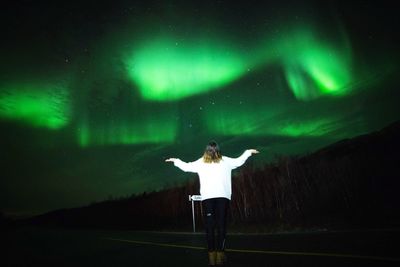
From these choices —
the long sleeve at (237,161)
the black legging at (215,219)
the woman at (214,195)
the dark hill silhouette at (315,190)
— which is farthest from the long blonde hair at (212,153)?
the dark hill silhouette at (315,190)

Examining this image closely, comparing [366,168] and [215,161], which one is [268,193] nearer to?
[366,168]

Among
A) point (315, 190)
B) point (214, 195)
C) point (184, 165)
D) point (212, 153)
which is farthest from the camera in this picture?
point (315, 190)

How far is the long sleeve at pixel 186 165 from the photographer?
23.8ft

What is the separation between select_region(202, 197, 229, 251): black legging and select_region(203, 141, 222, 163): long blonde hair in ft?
2.16

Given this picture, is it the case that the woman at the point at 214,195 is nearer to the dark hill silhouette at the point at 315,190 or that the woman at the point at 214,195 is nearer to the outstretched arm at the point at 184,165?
the outstretched arm at the point at 184,165

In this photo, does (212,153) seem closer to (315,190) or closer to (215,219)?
(215,219)

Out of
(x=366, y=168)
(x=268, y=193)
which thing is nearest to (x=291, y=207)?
(x=268, y=193)

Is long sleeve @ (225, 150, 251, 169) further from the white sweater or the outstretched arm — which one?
the outstretched arm

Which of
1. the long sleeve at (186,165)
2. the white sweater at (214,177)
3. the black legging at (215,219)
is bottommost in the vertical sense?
the black legging at (215,219)

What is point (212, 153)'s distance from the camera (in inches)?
277

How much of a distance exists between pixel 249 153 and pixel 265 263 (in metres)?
1.93

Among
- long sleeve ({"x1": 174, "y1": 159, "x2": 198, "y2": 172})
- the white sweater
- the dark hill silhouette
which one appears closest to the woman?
the white sweater

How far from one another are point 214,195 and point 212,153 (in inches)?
27.8

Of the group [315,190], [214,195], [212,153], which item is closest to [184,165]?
[212,153]
